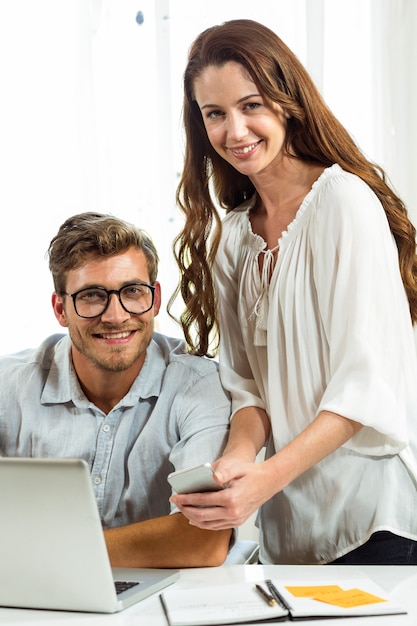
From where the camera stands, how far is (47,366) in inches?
87.6

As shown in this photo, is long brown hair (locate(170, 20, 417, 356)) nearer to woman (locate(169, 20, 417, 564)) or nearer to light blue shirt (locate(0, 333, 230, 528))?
woman (locate(169, 20, 417, 564))

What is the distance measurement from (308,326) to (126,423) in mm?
540

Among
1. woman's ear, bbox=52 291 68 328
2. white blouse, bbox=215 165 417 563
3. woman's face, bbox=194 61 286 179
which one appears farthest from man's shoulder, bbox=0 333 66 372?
woman's face, bbox=194 61 286 179

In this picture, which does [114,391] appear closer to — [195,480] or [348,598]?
[195,480]

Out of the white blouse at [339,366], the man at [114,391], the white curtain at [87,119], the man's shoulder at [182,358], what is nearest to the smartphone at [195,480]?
the white blouse at [339,366]

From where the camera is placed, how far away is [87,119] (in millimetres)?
3102

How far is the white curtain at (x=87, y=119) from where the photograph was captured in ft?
10.0

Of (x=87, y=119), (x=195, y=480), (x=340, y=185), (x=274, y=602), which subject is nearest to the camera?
(x=274, y=602)

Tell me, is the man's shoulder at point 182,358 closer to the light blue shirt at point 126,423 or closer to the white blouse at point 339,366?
the light blue shirt at point 126,423

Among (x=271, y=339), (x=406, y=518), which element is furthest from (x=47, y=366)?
(x=406, y=518)

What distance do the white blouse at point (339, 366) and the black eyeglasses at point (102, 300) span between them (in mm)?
285

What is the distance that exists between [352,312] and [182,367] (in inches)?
22.6

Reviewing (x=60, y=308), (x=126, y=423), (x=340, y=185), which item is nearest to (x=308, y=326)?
(x=340, y=185)

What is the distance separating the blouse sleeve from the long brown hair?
11cm
